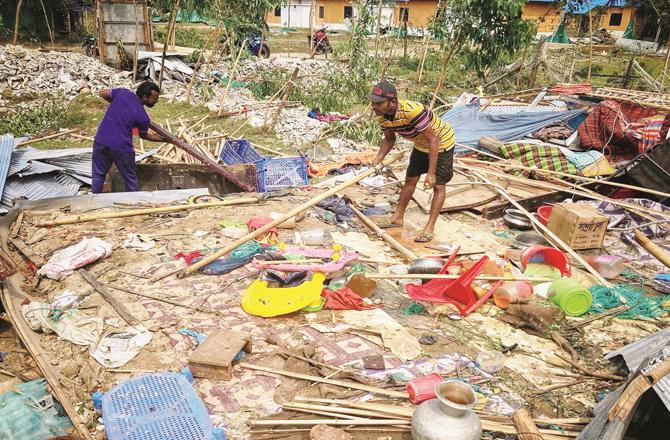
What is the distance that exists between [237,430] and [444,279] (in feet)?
7.34

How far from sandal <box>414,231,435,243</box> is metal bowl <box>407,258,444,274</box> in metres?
1.08

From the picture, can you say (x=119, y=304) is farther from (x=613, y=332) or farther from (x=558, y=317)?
(x=613, y=332)

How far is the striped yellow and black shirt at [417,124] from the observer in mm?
5180

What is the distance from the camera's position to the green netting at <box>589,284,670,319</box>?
4391mm

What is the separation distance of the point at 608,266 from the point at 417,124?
249 cm

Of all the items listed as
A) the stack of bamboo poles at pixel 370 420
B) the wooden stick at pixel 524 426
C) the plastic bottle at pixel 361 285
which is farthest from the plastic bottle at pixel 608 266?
Result: the wooden stick at pixel 524 426

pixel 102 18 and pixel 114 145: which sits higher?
pixel 102 18

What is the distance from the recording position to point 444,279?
436 centimetres

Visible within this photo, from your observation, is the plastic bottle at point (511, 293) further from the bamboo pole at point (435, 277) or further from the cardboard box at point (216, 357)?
the cardboard box at point (216, 357)

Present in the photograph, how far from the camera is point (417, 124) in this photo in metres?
5.22

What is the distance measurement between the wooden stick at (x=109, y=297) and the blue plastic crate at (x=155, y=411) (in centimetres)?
86

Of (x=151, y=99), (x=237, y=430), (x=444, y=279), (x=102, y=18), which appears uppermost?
(x=102, y=18)

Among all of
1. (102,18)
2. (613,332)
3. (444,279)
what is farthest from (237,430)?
(102,18)

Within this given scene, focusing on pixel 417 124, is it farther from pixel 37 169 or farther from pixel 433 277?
pixel 37 169
